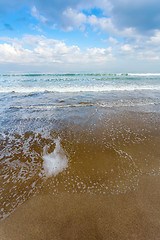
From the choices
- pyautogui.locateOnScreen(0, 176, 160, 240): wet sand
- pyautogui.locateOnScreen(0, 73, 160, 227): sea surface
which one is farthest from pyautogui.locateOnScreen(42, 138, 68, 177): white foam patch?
pyautogui.locateOnScreen(0, 176, 160, 240): wet sand

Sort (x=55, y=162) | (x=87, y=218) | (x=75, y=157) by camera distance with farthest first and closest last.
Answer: (x=75, y=157) → (x=55, y=162) → (x=87, y=218)

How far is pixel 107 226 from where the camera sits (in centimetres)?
172

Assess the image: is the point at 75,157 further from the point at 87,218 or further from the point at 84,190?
the point at 87,218

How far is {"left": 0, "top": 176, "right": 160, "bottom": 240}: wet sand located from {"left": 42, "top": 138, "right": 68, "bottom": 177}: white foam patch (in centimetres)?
58

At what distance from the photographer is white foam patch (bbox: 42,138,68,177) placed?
2.66m

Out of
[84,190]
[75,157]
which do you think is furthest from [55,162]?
[84,190]

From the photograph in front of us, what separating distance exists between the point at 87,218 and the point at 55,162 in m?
1.41

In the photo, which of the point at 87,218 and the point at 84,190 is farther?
the point at 84,190

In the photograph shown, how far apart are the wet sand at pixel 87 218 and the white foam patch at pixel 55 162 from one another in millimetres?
576

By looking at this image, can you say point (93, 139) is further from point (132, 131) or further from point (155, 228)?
point (155, 228)

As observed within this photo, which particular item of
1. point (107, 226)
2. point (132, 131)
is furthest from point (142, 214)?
point (132, 131)

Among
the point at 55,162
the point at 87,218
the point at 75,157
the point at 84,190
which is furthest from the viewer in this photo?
the point at 75,157

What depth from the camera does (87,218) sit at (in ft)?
5.96

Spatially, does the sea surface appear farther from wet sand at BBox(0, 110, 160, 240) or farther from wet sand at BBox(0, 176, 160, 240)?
wet sand at BBox(0, 176, 160, 240)
